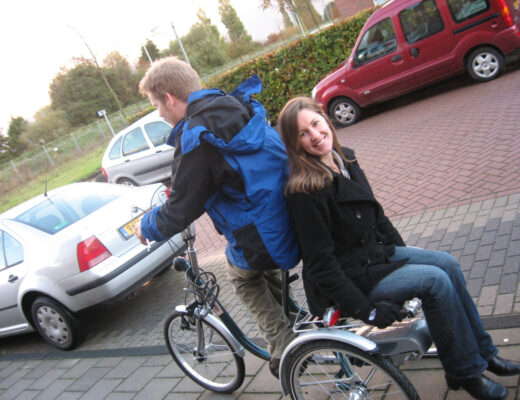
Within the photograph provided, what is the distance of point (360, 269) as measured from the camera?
2.12 m

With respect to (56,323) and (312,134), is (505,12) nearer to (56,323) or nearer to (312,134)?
(312,134)

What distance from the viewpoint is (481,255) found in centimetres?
350

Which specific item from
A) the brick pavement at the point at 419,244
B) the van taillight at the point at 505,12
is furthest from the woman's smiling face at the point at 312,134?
the van taillight at the point at 505,12

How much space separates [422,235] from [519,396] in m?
2.16

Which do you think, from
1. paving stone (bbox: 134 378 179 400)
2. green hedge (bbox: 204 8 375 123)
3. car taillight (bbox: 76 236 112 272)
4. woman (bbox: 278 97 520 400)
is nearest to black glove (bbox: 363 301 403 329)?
woman (bbox: 278 97 520 400)

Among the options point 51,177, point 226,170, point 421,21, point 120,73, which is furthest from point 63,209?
point 120,73

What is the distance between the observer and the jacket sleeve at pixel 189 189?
2.21 metres

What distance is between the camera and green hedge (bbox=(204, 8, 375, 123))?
38.0 feet

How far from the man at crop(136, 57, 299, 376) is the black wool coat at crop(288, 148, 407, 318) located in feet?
0.59

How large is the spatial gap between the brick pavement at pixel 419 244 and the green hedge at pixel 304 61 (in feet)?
16.0

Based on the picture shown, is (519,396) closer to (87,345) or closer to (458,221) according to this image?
(458,221)

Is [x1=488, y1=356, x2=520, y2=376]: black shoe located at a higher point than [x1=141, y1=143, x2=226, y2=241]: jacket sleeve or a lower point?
lower

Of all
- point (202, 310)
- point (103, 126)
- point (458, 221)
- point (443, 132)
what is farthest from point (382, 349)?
point (103, 126)

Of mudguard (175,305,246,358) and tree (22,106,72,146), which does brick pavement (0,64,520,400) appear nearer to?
mudguard (175,305,246,358)
